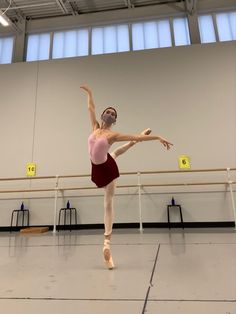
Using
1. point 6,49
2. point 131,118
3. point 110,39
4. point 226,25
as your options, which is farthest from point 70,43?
point 226,25

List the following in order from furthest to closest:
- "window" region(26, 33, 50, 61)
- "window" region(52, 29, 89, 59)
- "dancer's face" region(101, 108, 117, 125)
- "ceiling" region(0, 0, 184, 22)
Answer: "window" region(26, 33, 50, 61) → "window" region(52, 29, 89, 59) → "ceiling" region(0, 0, 184, 22) → "dancer's face" region(101, 108, 117, 125)

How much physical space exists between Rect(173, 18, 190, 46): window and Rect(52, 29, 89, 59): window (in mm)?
1978

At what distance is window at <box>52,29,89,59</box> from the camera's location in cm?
568

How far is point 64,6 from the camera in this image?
5590 millimetres

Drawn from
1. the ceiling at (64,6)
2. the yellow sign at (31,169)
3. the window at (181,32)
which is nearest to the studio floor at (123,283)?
the yellow sign at (31,169)

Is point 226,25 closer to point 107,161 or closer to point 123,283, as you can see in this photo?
point 107,161

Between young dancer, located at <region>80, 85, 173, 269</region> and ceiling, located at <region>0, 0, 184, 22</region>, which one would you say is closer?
young dancer, located at <region>80, 85, 173, 269</region>

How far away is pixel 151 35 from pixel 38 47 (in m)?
2.61

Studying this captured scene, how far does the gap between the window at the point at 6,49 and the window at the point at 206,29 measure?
4322mm

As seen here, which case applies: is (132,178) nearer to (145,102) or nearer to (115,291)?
(145,102)

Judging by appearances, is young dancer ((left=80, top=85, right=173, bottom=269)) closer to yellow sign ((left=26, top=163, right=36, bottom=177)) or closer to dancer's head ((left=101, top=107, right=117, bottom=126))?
dancer's head ((left=101, top=107, right=117, bottom=126))

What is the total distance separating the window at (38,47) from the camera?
578cm

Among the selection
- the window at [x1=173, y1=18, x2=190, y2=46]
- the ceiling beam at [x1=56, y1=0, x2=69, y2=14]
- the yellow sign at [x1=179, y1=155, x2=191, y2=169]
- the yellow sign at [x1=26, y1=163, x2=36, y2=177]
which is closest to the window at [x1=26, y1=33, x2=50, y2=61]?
the ceiling beam at [x1=56, y1=0, x2=69, y2=14]

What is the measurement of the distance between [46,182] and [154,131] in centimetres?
229
